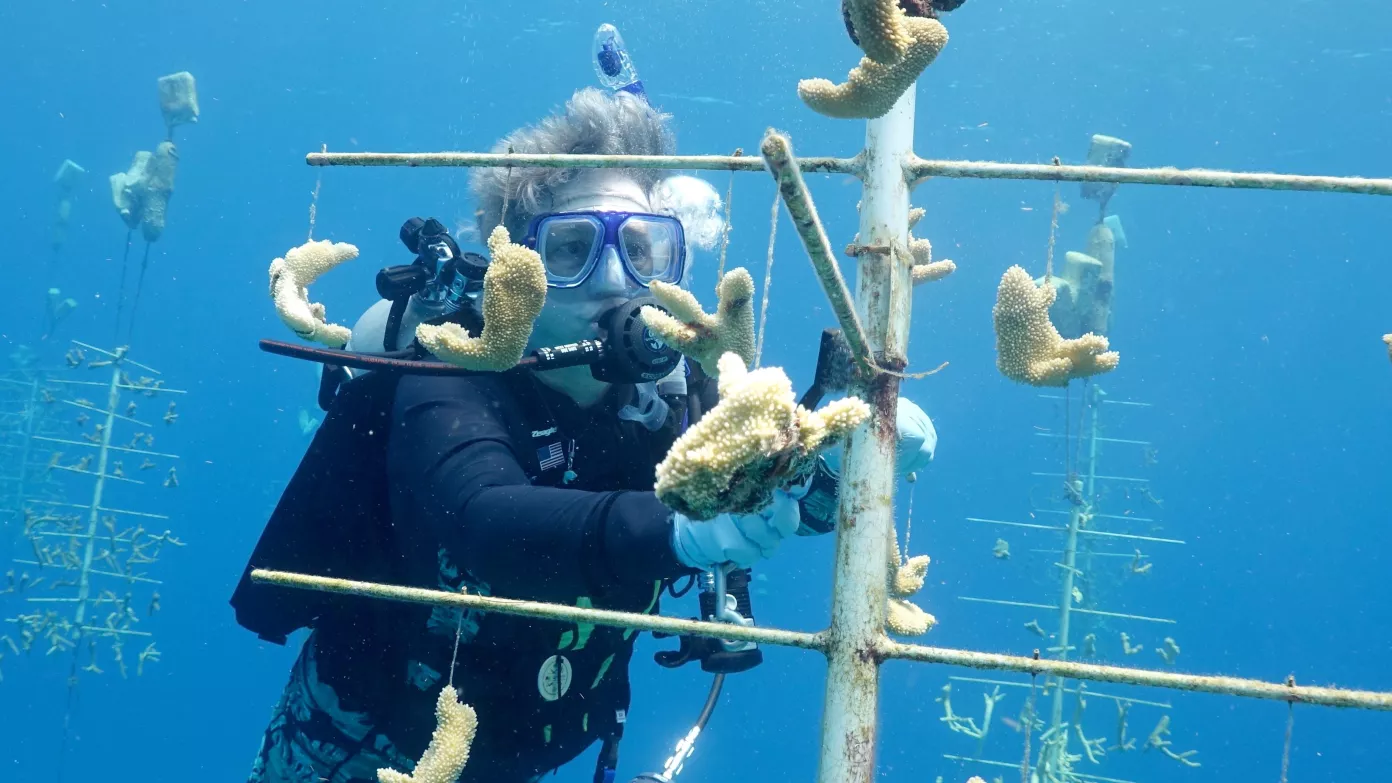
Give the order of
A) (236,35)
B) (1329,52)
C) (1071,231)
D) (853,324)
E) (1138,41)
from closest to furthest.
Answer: (853,324) < (1329,52) < (1138,41) < (1071,231) < (236,35)

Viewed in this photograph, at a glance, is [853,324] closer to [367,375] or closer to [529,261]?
[529,261]

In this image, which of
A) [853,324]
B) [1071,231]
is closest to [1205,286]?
[1071,231]

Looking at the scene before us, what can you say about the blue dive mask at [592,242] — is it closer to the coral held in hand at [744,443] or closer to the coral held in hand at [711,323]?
the coral held in hand at [711,323]

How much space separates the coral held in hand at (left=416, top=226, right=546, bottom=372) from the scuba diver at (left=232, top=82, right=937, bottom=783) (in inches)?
19.4

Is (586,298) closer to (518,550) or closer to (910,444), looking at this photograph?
(518,550)

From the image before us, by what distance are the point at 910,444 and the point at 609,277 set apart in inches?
60.6

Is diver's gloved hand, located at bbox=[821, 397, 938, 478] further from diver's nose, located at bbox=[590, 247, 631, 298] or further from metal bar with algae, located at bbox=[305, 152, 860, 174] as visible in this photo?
diver's nose, located at bbox=[590, 247, 631, 298]

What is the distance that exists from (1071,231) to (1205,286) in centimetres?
2791

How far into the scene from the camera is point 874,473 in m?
1.88

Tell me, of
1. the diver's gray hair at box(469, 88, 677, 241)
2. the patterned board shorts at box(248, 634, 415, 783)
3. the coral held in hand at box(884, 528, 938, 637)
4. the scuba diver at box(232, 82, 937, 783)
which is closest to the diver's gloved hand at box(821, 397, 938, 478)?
the coral held in hand at box(884, 528, 938, 637)

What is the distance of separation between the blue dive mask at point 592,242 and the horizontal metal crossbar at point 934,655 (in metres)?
1.53

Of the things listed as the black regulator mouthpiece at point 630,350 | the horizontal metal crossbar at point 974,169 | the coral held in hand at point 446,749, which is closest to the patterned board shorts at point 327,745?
the coral held in hand at point 446,749

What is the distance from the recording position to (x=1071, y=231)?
126 feet

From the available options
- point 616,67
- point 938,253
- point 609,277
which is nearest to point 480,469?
point 609,277
